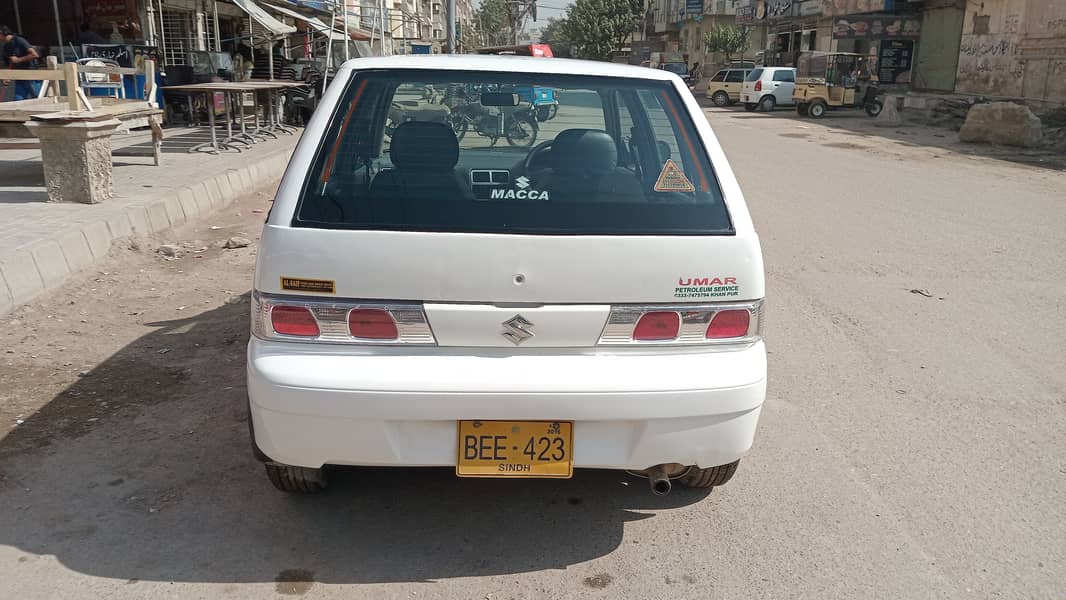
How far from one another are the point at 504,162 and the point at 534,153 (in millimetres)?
139

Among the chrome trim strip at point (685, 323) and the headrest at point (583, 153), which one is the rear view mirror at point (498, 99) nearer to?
the headrest at point (583, 153)

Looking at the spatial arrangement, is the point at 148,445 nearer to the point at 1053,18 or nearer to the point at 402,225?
the point at 402,225

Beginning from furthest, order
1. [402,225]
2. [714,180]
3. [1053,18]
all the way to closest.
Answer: [1053,18] < [714,180] < [402,225]

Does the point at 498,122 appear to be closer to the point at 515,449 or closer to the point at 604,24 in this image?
the point at 515,449

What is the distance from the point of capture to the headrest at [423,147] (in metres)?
3.05

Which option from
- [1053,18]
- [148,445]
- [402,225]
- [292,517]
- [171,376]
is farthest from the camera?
[1053,18]

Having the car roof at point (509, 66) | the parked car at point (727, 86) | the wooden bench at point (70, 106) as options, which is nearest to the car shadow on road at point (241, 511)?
the car roof at point (509, 66)

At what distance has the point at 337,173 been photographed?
3.00m

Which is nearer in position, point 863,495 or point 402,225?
point 402,225

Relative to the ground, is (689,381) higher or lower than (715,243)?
lower

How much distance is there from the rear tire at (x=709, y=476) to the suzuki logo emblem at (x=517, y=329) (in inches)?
36.8

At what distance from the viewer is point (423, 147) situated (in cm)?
310

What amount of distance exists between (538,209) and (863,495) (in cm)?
181

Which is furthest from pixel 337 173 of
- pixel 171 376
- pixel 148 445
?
pixel 171 376
